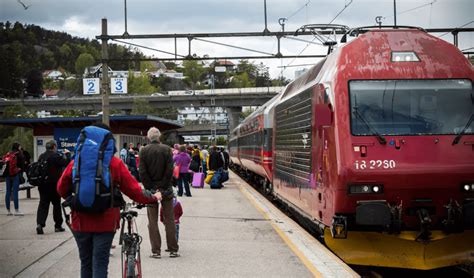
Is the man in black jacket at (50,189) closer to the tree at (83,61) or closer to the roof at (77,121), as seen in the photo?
the roof at (77,121)

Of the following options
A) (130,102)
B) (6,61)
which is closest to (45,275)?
(6,61)

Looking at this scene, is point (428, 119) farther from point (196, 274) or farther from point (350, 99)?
point (196, 274)

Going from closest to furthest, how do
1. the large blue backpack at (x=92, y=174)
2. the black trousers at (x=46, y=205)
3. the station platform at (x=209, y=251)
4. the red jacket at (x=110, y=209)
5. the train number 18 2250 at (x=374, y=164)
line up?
1. the large blue backpack at (x=92, y=174)
2. the red jacket at (x=110, y=209)
3. the station platform at (x=209, y=251)
4. the train number 18 2250 at (x=374, y=164)
5. the black trousers at (x=46, y=205)

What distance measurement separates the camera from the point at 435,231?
29.4 feet

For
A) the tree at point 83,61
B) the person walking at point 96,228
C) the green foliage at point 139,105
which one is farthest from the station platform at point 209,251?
the tree at point 83,61

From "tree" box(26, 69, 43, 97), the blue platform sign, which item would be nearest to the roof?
the blue platform sign

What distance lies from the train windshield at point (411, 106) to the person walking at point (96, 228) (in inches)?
165

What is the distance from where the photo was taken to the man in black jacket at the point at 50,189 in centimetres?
1197

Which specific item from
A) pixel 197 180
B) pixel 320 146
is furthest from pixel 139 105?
pixel 320 146

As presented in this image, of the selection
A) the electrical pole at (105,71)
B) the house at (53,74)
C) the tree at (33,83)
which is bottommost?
the electrical pole at (105,71)

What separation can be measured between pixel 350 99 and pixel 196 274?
3.10m

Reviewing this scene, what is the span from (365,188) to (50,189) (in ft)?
19.4

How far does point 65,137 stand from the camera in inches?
1314

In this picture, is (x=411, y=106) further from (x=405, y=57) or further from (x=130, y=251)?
(x=130, y=251)
